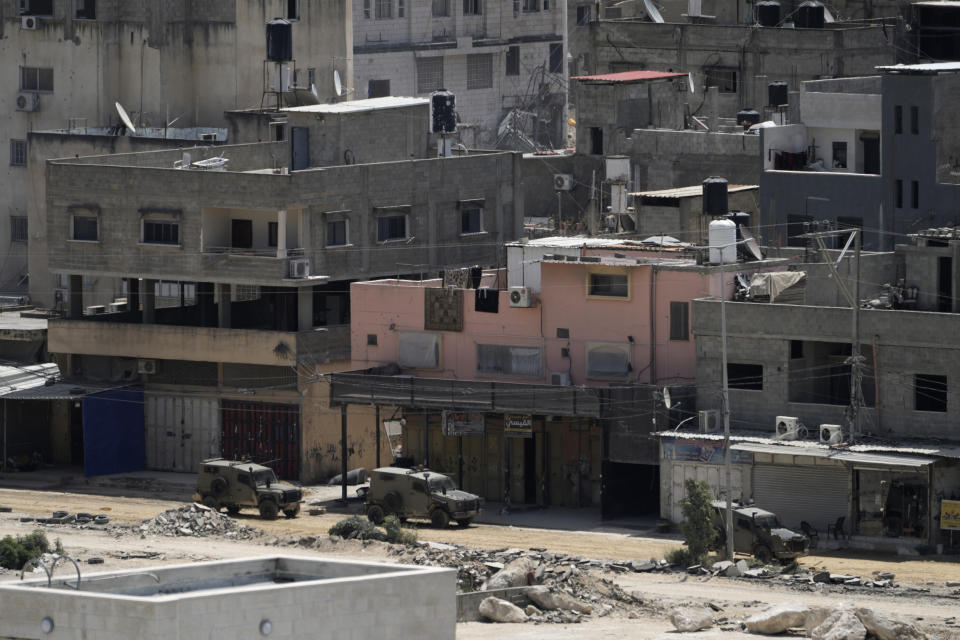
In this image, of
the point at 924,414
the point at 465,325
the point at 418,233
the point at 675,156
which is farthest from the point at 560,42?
the point at 924,414

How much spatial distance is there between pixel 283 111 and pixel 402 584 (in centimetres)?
4403

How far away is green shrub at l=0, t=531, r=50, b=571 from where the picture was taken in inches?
2362

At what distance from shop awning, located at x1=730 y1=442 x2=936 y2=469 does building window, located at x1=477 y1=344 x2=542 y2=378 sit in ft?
28.8

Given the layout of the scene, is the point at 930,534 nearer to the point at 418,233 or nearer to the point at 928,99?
the point at 928,99

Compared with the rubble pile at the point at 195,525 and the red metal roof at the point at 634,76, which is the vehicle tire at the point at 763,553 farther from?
the red metal roof at the point at 634,76

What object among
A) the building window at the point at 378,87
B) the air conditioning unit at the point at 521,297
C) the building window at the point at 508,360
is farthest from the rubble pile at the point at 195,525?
the building window at the point at 378,87

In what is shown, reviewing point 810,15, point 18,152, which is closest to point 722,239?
point 810,15

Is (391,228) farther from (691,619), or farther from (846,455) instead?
(691,619)

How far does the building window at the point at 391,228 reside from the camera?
254ft

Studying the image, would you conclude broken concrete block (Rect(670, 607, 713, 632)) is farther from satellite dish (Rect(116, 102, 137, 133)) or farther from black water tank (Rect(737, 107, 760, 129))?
satellite dish (Rect(116, 102, 137, 133))

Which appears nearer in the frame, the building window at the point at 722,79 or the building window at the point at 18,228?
the building window at the point at 18,228

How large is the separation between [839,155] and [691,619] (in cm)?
3182

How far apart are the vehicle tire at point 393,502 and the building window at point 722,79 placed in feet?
127

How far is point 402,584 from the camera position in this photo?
4278cm
